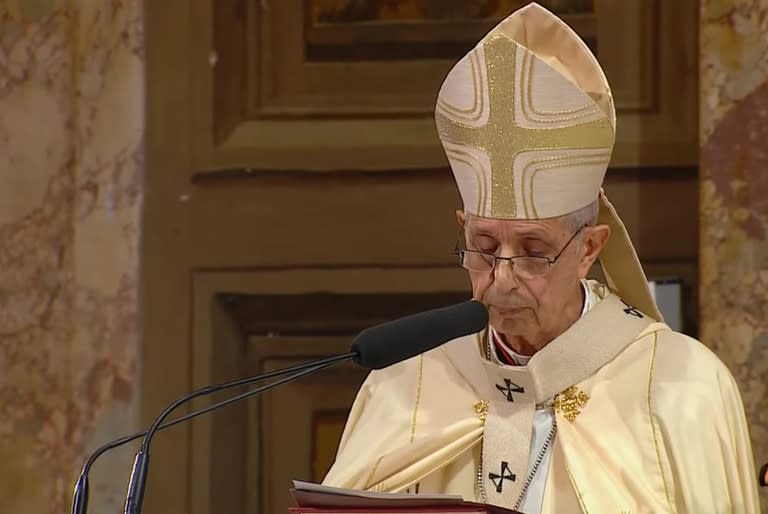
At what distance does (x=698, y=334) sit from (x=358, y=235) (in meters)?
0.87

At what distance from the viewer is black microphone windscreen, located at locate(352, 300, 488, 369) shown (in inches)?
89.7

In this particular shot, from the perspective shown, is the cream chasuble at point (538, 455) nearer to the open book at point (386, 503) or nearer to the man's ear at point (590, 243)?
the man's ear at point (590, 243)

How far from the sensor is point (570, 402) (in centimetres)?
303

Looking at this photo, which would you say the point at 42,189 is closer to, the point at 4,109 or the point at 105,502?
the point at 4,109

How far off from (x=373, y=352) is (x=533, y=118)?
0.87 metres

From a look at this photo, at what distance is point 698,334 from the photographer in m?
3.87

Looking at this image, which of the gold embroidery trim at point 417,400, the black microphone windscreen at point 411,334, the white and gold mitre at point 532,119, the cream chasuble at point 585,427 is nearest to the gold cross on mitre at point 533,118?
the white and gold mitre at point 532,119

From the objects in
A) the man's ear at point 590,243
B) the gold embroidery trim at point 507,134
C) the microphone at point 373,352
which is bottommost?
the microphone at point 373,352

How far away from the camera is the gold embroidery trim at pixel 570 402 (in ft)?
9.91

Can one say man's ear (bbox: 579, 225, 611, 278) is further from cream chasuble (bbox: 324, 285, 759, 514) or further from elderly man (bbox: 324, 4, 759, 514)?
cream chasuble (bbox: 324, 285, 759, 514)

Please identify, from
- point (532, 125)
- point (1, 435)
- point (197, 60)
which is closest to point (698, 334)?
point (532, 125)

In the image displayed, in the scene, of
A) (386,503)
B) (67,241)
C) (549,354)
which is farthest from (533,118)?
(67,241)

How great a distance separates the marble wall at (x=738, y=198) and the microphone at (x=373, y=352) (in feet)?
4.90

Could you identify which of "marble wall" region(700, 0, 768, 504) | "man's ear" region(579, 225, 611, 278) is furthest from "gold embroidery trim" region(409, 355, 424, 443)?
"marble wall" region(700, 0, 768, 504)
